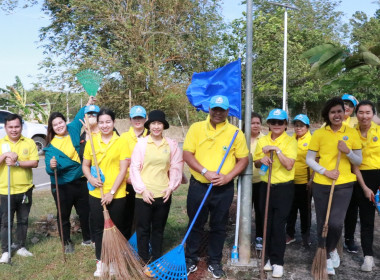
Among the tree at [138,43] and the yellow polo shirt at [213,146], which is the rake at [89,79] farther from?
the tree at [138,43]

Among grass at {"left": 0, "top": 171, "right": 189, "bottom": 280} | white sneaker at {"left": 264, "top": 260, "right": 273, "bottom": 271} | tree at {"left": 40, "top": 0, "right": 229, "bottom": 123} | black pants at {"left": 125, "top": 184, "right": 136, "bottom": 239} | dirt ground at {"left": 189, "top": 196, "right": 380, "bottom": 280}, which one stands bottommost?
grass at {"left": 0, "top": 171, "right": 189, "bottom": 280}

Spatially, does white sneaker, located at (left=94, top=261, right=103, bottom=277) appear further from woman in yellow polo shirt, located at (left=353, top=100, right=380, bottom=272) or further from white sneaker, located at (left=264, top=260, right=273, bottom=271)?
woman in yellow polo shirt, located at (left=353, top=100, right=380, bottom=272)

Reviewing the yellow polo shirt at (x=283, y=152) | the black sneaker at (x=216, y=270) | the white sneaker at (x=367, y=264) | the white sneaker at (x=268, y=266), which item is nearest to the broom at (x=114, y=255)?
the black sneaker at (x=216, y=270)

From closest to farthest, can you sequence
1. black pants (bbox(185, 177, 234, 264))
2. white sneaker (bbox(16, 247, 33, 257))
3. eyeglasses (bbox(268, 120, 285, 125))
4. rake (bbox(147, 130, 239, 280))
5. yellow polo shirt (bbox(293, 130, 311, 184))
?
rake (bbox(147, 130, 239, 280)), black pants (bbox(185, 177, 234, 264)), eyeglasses (bbox(268, 120, 285, 125)), white sneaker (bbox(16, 247, 33, 257)), yellow polo shirt (bbox(293, 130, 311, 184))

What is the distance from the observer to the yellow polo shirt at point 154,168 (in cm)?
418

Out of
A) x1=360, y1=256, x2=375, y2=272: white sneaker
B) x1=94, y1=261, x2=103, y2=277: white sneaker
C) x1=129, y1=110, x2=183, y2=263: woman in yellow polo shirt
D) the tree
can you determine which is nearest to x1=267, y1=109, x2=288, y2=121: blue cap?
x1=129, y1=110, x2=183, y2=263: woman in yellow polo shirt

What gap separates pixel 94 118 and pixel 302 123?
2762 millimetres

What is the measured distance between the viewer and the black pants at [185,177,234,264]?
425 cm

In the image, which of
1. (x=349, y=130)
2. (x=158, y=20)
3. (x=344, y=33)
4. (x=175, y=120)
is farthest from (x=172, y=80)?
(x=344, y=33)

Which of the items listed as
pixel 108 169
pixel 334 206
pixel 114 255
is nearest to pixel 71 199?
pixel 108 169

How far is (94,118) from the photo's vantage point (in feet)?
17.0

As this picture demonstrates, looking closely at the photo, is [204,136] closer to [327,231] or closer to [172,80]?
[327,231]

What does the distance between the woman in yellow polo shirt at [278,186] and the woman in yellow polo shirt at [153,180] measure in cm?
106

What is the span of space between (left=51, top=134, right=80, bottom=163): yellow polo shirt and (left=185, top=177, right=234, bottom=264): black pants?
5.60 ft
